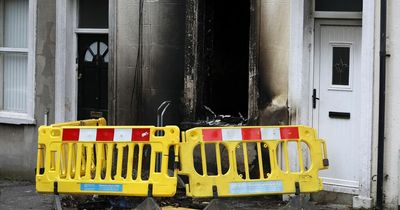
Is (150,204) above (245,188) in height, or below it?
below

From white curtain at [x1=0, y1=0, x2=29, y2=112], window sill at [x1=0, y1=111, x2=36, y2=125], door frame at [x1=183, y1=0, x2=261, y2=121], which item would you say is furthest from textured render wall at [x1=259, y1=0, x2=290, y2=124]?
white curtain at [x1=0, y1=0, x2=29, y2=112]

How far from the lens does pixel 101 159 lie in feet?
30.5

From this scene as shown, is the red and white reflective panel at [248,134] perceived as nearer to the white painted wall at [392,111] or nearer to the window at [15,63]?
the white painted wall at [392,111]

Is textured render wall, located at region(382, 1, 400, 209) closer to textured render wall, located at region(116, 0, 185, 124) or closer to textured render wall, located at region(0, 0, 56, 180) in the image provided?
textured render wall, located at region(116, 0, 185, 124)

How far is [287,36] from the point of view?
34.7 ft

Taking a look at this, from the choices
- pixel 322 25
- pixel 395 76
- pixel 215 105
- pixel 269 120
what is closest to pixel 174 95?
pixel 215 105

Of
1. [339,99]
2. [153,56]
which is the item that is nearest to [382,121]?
[339,99]

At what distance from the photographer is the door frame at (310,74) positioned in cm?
994

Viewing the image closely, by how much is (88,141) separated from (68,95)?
384cm

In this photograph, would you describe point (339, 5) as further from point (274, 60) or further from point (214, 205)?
point (214, 205)

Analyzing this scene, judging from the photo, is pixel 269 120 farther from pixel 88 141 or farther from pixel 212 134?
pixel 88 141

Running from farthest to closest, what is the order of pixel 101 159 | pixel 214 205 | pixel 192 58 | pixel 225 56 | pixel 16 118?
pixel 16 118 → pixel 225 56 → pixel 192 58 → pixel 101 159 → pixel 214 205

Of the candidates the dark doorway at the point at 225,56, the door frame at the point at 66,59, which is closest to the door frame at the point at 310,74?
the dark doorway at the point at 225,56

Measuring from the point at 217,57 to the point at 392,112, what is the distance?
2.96 meters
